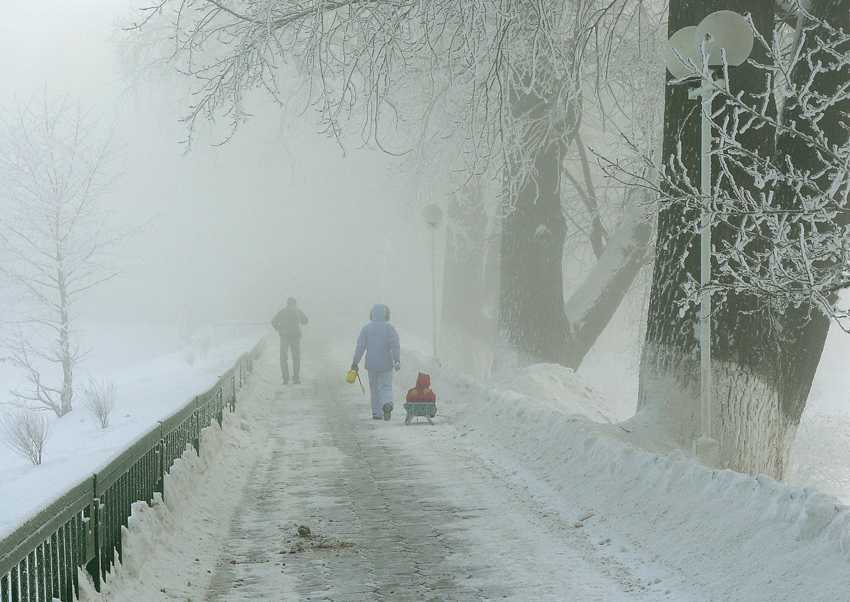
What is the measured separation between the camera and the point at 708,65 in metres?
5.45

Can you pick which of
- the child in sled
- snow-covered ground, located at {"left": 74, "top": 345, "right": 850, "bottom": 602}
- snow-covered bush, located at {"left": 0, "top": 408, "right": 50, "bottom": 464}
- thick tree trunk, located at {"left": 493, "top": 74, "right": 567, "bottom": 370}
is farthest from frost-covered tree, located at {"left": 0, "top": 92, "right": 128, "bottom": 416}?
snow-covered ground, located at {"left": 74, "top": 345, "right": 850, "bottom": 602}

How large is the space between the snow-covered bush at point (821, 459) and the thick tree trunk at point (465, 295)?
9152 millimetres

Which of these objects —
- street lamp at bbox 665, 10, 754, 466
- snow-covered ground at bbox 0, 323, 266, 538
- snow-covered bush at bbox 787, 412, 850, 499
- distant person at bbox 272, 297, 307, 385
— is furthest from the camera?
snow-covered bush at bbox 787, 412, 850, 499

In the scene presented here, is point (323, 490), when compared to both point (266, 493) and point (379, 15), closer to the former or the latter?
point (266, 493)

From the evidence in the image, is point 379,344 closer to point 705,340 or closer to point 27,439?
point 27,439

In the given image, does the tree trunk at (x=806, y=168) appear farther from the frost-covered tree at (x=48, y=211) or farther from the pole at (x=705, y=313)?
the frost-covered tree at (x=48, y=211)

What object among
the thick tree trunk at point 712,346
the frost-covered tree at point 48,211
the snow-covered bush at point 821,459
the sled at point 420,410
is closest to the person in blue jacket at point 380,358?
the sled at point 420,410

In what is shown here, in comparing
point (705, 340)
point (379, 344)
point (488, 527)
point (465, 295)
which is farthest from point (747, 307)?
point (465, 295)

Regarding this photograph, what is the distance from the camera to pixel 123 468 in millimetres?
4793

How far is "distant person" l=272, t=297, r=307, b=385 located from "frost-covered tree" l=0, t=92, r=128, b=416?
23.4ft

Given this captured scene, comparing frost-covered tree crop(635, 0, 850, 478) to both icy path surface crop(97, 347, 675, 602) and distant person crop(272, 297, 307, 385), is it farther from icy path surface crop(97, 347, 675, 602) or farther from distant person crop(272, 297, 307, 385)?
distant person crop(272, 297, 307, 385)

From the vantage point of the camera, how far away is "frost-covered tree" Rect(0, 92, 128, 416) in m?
21.3

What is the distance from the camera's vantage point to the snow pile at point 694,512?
13.2 ft

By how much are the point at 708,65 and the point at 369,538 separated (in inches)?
155
